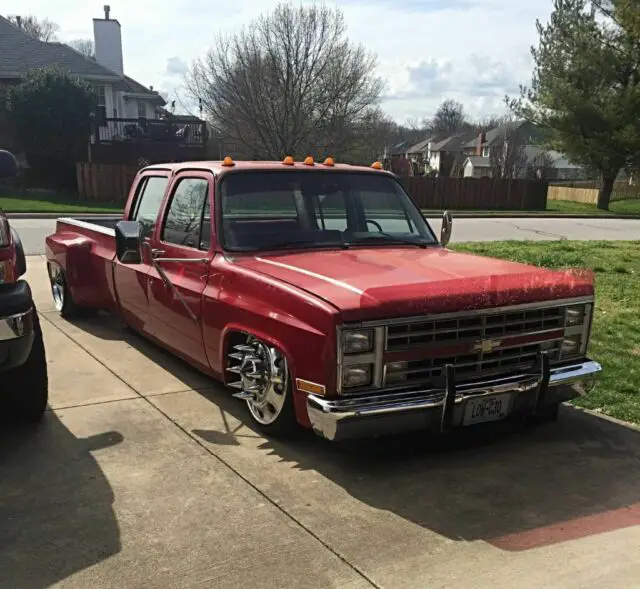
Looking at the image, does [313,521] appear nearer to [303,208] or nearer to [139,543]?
[139,543]

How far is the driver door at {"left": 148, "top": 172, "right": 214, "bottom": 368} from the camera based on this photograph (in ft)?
15.3

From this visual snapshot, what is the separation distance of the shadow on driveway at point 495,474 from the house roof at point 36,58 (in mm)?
30011

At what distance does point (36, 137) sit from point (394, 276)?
26439mm

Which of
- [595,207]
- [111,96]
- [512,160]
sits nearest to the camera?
[111,96]

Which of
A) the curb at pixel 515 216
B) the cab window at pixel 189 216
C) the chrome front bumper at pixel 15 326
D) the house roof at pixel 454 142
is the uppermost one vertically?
the house roof at pixel 454 142

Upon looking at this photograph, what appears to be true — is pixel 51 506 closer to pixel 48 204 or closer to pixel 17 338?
pixel 17 338

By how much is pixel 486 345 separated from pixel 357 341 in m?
0.80

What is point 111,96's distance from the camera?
3288 cm

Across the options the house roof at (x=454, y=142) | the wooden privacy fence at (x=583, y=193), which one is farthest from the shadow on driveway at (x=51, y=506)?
the house roof at (x=454, y=142)

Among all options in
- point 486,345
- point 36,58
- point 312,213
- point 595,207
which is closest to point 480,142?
point 595,207

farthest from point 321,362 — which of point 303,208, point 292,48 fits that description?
point 292,48

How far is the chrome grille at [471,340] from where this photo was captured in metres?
3.57

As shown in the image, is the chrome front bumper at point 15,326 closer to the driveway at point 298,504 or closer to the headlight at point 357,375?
the driveway at point 298,504

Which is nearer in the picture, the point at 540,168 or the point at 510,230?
the point at 510,230
